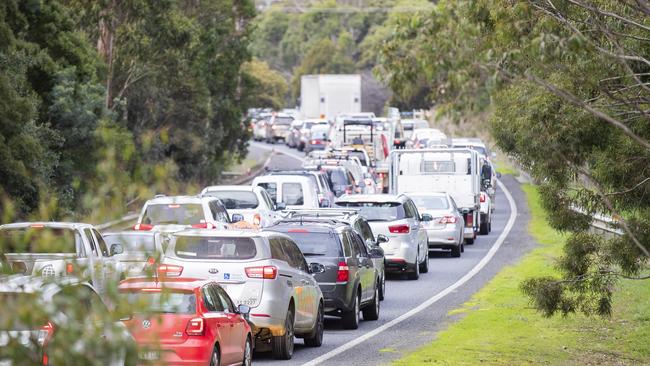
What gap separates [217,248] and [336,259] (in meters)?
3.48

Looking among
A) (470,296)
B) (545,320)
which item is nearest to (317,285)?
(545,320)

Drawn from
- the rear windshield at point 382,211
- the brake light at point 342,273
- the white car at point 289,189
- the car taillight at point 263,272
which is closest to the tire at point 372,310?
the brake light at point 342,273

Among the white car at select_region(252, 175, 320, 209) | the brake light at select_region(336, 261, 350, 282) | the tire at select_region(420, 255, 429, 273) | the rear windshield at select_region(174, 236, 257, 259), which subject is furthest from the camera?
the white car at select_region(252, 175, 320, 209)

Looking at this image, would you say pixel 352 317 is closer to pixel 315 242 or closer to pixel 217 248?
pixel 315 242

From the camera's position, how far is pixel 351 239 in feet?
68.8

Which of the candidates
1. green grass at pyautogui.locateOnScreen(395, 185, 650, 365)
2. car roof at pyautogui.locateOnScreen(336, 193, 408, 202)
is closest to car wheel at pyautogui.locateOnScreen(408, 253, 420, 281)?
car roof at pyautogui.locateOnScreen(336, 193, 408, 202)

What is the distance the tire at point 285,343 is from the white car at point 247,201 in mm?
13246

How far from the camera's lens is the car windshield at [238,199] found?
31109 millimetres

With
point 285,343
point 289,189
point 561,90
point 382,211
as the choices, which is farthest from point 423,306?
point 561,90

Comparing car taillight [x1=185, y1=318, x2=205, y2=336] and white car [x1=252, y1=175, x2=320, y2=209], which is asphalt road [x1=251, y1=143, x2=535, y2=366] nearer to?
car taillight [x1=185, y1=318, x2=205, y2=336]

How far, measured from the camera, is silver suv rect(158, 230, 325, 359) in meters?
16.4

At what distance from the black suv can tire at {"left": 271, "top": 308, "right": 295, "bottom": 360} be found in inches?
113

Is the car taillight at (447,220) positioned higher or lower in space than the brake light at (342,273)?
lower

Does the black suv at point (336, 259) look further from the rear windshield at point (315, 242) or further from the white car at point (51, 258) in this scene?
the white car at point (51, 258)
